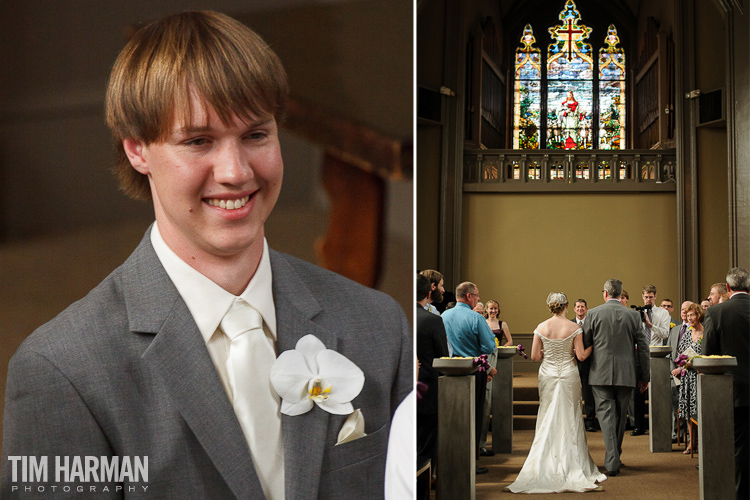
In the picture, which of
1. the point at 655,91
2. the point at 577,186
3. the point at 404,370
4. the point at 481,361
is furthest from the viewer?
the point at 655,91

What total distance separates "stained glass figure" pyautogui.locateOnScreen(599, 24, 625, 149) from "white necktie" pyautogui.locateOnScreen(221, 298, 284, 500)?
38.7 feet

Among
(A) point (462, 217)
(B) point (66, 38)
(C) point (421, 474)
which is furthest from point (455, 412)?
(A) point (462, 217)

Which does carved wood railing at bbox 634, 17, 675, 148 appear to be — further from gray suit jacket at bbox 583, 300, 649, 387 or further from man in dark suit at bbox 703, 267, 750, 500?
man in dark suit at bbox 703, 267, 750, 500

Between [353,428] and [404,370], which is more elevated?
[404,370]

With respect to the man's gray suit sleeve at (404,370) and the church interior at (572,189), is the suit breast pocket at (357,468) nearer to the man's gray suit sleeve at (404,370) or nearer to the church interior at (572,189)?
the man's gray suit sleeve at (404,370)

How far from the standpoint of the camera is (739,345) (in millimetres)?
4863

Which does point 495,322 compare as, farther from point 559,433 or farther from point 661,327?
point 559,433

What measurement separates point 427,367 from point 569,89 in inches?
414

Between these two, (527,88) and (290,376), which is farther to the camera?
(527,88)

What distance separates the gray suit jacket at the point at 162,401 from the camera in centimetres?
280

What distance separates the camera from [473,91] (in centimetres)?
1187

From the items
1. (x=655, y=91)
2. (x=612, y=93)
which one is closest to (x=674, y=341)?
(x=655, y=91)

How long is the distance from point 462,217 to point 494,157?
3.76ft

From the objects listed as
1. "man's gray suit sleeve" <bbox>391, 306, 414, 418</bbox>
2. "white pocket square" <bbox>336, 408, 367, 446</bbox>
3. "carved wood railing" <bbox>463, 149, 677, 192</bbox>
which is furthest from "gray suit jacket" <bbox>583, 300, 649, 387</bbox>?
"carved wood railing" <bbox>463, 149, 677, 192</bbox>
